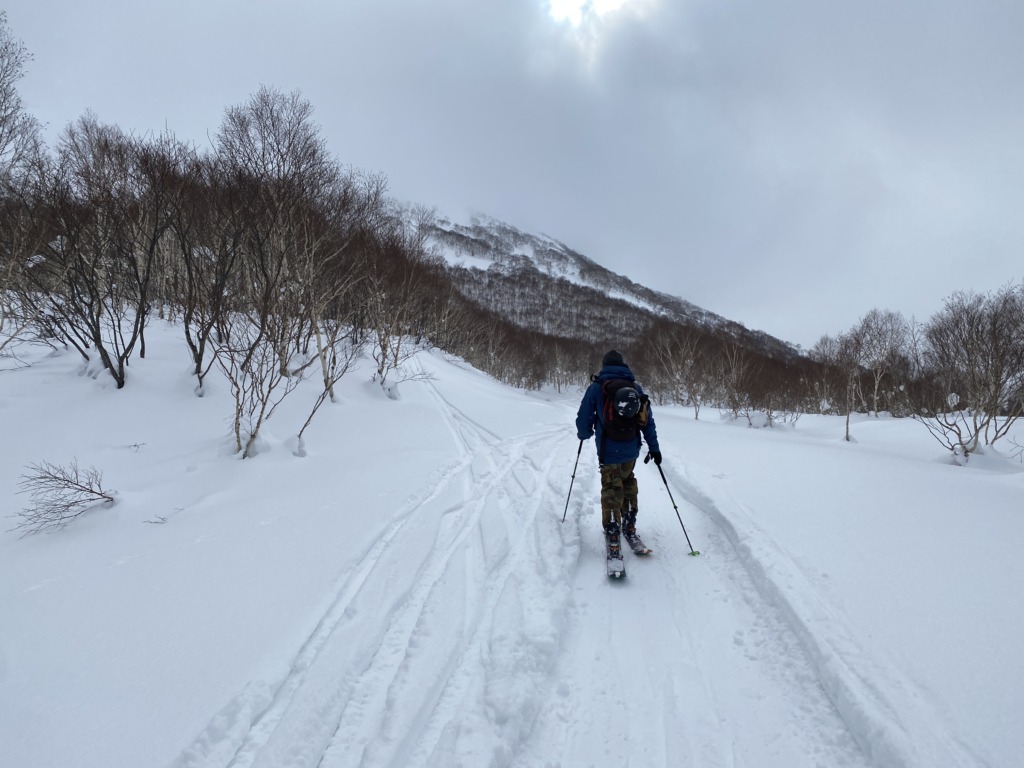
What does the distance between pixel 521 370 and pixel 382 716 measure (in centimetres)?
5343

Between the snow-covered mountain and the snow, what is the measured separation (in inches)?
2837

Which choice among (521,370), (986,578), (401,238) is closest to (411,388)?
(401,238)

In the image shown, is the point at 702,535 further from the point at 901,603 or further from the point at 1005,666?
the point at 1005,666

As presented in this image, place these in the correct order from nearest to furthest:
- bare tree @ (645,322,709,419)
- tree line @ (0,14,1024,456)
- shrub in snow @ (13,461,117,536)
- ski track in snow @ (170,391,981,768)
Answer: ski track in snow @ (170,391,981,768) → shrub in snow @ (13,461,117,536) → tree line @ (0,14,1024,456) → bare tree @ (645,322,709,419)

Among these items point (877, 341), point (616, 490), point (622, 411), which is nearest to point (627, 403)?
point (622, 411)

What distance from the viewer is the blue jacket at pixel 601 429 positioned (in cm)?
399

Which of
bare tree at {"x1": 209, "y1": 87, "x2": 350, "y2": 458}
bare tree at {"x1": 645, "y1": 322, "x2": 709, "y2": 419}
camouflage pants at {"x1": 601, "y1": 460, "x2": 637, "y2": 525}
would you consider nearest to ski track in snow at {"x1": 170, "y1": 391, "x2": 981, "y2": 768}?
camouflage pants at {"x1": 601, "y1": 460, "x2": 637, "y2": 525}

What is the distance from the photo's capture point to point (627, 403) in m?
3.85

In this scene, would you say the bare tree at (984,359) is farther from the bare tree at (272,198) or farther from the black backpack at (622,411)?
the bare tree at (272,198)

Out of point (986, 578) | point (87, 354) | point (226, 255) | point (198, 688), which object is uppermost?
point (226, 255)

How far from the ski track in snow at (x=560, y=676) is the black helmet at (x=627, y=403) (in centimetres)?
141

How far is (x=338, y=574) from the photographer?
3.48 metres

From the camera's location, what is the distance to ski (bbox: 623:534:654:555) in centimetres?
387

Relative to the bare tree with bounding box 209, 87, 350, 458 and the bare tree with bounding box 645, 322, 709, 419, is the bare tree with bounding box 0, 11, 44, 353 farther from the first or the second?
the bare tree with bounding box 645, 322, 709, 419
